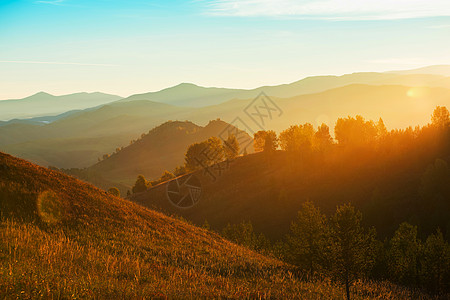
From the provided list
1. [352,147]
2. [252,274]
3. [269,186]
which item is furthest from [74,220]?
[352,147]

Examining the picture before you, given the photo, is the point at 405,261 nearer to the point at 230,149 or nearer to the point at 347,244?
the point at 347,244

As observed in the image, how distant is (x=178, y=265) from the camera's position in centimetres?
1962

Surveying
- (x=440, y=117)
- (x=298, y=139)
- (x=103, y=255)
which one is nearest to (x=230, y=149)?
(x=298, y=139)

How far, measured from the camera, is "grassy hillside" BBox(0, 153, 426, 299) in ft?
36.9

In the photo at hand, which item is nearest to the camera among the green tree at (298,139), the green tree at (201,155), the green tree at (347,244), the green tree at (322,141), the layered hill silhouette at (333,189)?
the green tree at (347,244)

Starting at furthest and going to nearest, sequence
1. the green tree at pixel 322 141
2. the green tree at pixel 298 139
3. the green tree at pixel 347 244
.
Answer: the green tree at pixel 298 139 < the green tree at pixel 322 141 < the green tree at pixel 347 244

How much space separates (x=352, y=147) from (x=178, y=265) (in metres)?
89.5

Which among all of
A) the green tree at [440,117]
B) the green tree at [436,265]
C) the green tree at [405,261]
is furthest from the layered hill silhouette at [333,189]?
the green tree at [436,265]

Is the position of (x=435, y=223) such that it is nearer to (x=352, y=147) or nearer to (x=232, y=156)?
(x=352, y=147)

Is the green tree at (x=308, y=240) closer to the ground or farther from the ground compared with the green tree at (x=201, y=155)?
closer to the ground

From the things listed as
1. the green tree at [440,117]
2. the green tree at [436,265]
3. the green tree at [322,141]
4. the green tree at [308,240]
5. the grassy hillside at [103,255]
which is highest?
the green tree at [440,117]

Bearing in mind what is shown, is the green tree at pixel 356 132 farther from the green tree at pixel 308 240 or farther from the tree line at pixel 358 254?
the green tree at pixel 308 240

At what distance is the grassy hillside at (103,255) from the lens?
11.2 m

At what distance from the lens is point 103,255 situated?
17688mm
